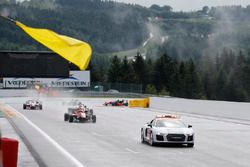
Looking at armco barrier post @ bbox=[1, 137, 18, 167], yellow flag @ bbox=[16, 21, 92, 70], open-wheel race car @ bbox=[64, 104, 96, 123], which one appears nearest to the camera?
armco barrier post @ bbox=[1, 137, 18, 167]

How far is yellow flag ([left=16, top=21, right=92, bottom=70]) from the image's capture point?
13.9 meters

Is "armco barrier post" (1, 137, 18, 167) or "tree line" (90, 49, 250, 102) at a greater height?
"tree line" (90, 49, 250, 102)

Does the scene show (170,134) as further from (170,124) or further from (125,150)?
(125,150)

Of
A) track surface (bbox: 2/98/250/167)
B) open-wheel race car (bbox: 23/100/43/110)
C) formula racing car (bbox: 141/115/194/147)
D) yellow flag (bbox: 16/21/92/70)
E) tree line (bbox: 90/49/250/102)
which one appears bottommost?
track surface (bbox: 2/98/250/167)

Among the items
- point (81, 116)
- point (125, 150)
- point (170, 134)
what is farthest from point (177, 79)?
point (125, 150)

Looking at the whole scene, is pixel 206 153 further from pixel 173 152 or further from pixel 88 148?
pixel 88 148

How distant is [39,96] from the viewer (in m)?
106

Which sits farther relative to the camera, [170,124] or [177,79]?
[177,79]

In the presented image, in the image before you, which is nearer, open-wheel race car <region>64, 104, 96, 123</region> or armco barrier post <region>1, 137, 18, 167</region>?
armco barrier post <region>1, 137, 18, 167</region>

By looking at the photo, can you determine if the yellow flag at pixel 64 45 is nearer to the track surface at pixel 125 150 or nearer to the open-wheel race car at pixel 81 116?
the track surface at pixel 125 150

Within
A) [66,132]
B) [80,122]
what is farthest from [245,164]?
[80,122]

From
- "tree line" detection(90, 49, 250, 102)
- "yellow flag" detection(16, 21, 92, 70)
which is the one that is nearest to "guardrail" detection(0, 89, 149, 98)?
"tree line" detection(90, 49, 250, 102)

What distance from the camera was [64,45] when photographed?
14.2 metres

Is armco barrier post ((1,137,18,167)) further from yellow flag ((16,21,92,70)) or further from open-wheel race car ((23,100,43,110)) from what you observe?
open-wheel race car ((23,100,43,110))
